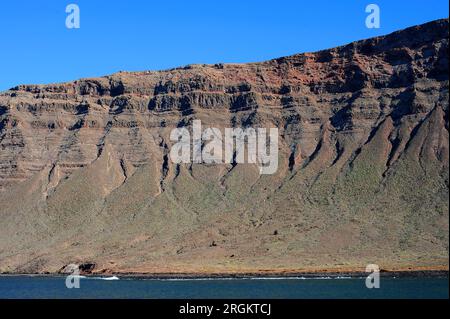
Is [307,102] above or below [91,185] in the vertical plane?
above

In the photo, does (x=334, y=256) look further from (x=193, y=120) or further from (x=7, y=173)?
(x=7, y=173)

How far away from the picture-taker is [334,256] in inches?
4724

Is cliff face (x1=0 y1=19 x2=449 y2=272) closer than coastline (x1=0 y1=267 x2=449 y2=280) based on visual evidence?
No

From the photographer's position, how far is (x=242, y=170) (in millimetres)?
152625

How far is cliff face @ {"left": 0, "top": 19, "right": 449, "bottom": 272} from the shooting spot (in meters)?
126

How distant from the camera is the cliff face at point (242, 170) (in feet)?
414

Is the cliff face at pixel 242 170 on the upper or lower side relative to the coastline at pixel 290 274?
upper

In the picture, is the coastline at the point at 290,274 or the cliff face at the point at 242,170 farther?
the cliff face at the point at 242,170

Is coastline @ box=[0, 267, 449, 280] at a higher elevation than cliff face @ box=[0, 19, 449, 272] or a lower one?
lower
